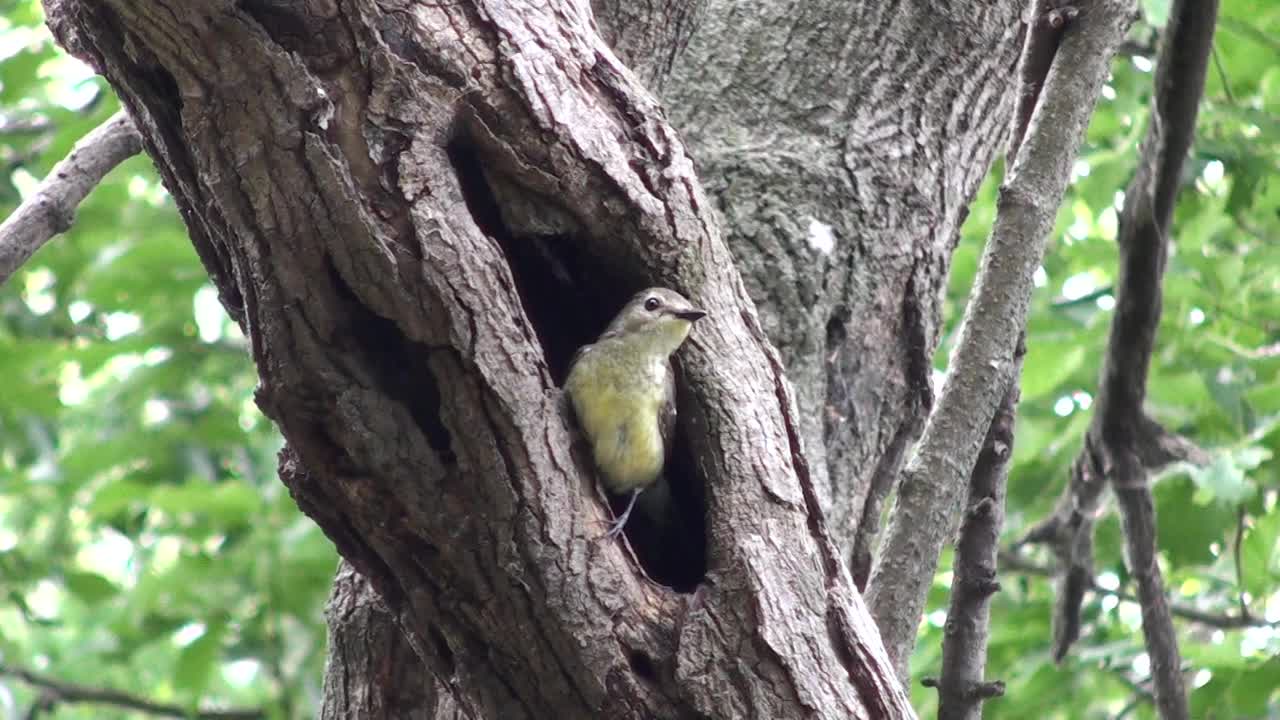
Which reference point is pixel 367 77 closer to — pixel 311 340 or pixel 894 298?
pixel 311 340

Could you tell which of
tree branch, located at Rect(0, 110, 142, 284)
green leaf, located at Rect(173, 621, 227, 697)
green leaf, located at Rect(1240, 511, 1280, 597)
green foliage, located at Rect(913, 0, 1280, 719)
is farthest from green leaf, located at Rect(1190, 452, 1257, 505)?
green leaf, located at Rect(173, 621, 227, 697)

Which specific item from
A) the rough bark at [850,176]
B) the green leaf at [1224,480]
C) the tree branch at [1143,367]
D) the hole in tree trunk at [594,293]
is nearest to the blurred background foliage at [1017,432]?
the green leaf at [1224,480]

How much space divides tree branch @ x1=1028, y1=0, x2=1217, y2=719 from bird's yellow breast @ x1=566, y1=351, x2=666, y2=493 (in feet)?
5.30

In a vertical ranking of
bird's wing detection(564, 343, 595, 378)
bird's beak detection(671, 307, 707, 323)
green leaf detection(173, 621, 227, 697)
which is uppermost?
green leaf detection(173, 621, 227, 697)

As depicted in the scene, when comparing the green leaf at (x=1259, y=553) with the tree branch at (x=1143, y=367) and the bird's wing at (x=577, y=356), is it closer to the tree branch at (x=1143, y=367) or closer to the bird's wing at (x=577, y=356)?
the tree branch at (x=1143, y=367)

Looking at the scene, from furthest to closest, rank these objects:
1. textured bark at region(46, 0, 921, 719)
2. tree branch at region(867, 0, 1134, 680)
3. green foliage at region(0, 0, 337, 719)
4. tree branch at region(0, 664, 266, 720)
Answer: tree branch at region(0, 664, 266, 720) → green foliage at region(0, 0, 337, 719) → tree branch at region(867, 0, 1134, 680) → textured bark at region(46, 0, 921, 719)

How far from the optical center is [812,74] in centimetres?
429

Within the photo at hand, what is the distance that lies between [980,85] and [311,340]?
7.93 feet

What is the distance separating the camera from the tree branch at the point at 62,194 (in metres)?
3.47

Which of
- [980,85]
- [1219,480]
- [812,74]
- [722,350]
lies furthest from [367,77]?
[1219,480]

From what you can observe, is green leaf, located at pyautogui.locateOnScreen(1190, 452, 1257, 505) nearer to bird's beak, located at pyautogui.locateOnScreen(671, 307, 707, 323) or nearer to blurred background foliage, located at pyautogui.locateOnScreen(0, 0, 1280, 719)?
blurred background foliage, located at pyautogui.locateOnScreen(0, 0, 1280, 719)

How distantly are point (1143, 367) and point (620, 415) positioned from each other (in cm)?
188

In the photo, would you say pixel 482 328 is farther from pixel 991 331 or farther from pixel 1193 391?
pixel 1193 391

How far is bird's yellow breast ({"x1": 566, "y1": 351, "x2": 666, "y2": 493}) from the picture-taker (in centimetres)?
320
